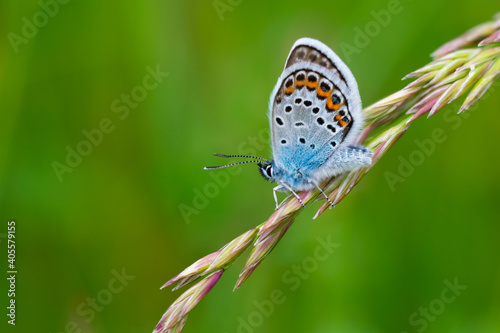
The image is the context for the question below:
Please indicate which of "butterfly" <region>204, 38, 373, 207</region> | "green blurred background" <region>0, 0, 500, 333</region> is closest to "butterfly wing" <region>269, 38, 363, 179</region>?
"butterfly" <region>204, 38, 373, 207</region>

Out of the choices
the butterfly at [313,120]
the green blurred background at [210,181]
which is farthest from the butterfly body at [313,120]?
the green blurred background at [210,181]

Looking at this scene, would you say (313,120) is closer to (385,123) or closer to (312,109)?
(312,109)

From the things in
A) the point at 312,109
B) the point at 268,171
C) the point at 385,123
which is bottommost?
the point at 385,123

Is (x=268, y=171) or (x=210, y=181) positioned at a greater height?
(x=210, y=181)

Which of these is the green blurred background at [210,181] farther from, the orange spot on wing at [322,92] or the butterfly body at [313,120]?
the orange spot on wing at [322,92]

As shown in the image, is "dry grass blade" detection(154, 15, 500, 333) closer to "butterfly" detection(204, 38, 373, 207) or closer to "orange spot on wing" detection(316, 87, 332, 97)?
"butterfly" detection(204, 38, 373, 207)

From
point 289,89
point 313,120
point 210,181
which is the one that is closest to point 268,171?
point 313,120

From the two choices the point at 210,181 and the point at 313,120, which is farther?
the point at 210,181
